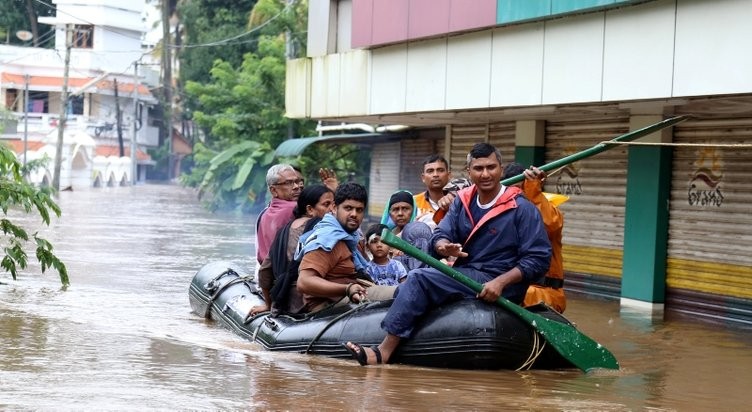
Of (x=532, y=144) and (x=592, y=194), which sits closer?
(x=592, y=194)

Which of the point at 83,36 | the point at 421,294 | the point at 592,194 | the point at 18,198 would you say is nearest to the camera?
the point at 421,294

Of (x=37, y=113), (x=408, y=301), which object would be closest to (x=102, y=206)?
(x=37, y=113)

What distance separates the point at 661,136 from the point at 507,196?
667 cm

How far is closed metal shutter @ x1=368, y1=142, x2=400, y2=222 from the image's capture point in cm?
2594

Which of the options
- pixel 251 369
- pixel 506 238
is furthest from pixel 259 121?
pixel 506 238

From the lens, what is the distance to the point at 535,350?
8.70m

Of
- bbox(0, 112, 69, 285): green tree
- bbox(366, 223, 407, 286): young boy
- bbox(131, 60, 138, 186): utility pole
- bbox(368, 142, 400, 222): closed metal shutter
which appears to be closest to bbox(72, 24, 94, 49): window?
bbox(131, 60, 138, 186): utility pole

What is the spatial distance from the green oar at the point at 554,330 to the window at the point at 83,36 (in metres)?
55.6

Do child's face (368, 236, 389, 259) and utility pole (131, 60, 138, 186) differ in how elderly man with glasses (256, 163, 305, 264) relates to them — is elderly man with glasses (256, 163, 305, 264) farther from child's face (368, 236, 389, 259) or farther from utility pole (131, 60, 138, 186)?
utility pole (131, 60, 138, 186)

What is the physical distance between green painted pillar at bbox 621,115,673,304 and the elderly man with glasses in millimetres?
5520

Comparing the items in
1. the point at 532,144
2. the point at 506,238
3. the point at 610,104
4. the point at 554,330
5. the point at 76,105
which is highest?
the point at 76,105

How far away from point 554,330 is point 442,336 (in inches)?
31.0

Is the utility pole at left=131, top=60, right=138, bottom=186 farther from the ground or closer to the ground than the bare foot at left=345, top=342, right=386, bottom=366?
farther from the ground

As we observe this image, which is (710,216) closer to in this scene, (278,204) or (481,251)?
(278,204)
